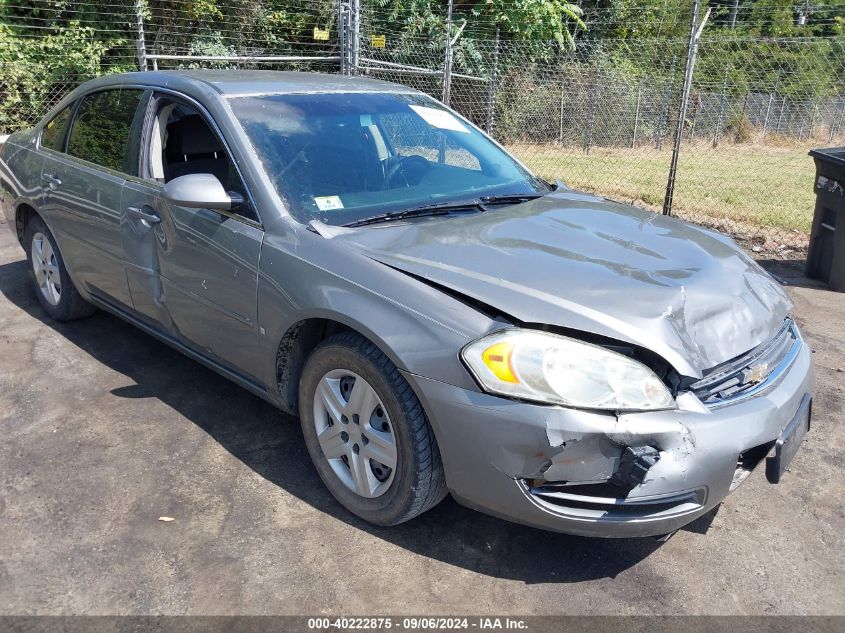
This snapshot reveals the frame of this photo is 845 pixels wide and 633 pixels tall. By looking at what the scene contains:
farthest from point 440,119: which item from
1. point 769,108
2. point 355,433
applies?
point 769,108

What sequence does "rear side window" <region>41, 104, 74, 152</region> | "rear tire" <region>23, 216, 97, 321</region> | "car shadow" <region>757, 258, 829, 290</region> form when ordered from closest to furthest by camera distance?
"rear side window" <region>41, 104, 74, 152</region> < "rear tire" <region>23, 216, 97, 321</region> < "car shadow" <region>757, 258, 829, 290</region>

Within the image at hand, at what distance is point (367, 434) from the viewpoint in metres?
2.74

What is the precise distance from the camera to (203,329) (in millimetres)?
3443

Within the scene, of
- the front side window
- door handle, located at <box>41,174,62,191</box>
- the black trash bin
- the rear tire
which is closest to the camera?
the front side window

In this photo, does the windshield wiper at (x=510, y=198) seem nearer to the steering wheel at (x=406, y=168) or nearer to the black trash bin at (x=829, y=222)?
the steering wheel at (x=406, y=168)

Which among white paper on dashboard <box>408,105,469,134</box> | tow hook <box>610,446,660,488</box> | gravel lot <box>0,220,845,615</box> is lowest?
gravel lot <box>0,220,845,615</box>

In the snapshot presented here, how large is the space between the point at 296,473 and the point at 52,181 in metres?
2.50

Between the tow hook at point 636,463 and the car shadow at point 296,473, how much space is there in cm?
55

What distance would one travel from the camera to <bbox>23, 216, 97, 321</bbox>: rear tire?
15.2 feet

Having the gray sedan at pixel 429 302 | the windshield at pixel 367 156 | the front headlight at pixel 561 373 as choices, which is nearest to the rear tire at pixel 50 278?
the gray sedan at pixel 429 302

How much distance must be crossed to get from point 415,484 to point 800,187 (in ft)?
40.5

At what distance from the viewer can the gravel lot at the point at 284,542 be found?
2508mm

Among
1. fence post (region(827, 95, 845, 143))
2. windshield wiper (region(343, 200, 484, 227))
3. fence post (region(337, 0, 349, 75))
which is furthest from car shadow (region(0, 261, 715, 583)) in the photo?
fence post (region(827, 95, 845, 143))

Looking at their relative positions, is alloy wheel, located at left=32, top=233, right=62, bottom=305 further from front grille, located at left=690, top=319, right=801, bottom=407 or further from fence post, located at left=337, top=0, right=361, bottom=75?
fence post, located at left=337, top=0, right=361, bottom=75
